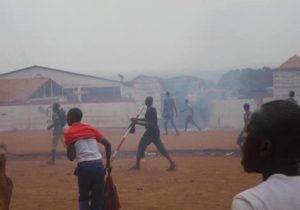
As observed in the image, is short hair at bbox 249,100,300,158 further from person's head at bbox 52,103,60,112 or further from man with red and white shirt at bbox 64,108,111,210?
person's head at bbox 52,103,60,112

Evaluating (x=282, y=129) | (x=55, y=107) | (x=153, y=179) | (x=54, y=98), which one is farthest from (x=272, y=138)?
(x=54, y=98)

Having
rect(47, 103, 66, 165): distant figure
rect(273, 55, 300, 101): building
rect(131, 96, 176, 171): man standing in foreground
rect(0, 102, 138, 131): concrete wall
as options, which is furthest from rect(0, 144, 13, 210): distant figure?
rect(273, 55, 300, 101): building

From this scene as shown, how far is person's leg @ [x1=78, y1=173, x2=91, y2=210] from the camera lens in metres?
5.16

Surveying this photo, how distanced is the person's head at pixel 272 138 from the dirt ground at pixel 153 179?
214 inches

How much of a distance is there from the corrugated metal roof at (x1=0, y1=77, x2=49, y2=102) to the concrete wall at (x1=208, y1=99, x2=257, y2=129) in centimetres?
1019

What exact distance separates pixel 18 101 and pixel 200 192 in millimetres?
20183

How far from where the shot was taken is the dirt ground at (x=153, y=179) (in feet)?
24.3

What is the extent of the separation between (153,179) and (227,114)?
16.2 metres

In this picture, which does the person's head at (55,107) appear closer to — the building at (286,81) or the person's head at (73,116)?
the person's head at (73,116)

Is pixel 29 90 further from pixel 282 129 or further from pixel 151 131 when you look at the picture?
pixel 282 129

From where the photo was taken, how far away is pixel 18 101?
26484 mm

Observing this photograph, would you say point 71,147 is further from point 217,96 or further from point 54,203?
point 217,96

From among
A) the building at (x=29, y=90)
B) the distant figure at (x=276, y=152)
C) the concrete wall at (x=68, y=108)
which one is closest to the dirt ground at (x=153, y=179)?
the distant figure at (x=276, y=152)

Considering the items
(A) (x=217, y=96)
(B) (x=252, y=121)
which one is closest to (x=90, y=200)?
(B) (x=252, y=121)
